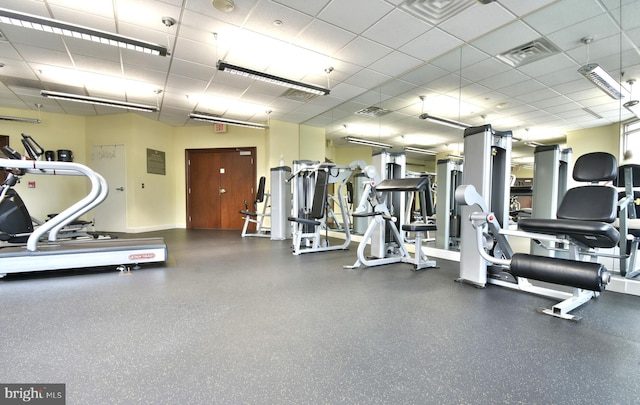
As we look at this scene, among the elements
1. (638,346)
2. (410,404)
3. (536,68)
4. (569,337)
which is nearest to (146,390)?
(410,404)

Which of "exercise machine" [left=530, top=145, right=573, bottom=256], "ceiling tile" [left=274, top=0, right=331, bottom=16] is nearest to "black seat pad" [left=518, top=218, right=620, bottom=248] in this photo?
"exercise machine" [left=530, top=145, right=573, bottom=256]

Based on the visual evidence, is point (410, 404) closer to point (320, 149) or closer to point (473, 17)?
point (473, 17)

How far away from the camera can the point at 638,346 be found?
5.53 ft

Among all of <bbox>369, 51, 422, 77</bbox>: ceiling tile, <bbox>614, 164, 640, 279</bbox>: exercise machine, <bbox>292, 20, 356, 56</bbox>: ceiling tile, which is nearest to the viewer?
<bbox>614, 164, 640, 279</bbox>: exercise machine

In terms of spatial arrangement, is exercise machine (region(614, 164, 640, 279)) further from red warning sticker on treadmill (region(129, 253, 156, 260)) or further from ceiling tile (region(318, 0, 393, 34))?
red warning sticker on treadmill (region(129, 253, 156, 260))

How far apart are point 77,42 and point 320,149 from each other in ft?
17.9

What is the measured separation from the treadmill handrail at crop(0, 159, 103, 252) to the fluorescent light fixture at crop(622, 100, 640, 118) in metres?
6.00

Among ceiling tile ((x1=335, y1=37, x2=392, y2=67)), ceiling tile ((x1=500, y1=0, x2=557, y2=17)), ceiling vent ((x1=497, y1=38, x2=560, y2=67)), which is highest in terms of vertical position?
ceiling tile ((x1=335, y1=37, x2=392, y2=67))

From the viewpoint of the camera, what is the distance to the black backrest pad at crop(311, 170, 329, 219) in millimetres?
4582

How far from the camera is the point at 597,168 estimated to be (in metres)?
2.33

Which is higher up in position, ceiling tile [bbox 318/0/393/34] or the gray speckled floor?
ceiling tile [bbox 318/0/393/34]

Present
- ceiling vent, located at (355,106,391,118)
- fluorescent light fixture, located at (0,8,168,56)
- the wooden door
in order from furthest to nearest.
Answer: the wooden door → ceiling vent, located at (355,106,391,118) → fluorescent light fixture, located at (0,8,168,56)

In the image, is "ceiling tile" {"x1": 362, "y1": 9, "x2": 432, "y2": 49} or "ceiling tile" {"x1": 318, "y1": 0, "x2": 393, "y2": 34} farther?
"ceiling tile" {"x1": 362, "y1": 9, "x2": 432, "y2": 49}

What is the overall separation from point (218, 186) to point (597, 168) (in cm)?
805
